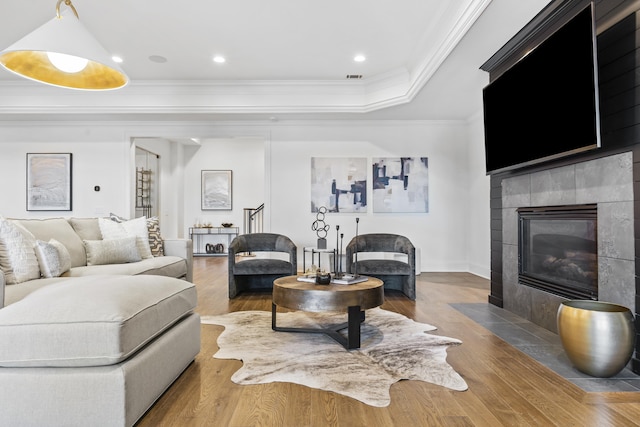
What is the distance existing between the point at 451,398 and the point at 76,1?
14.7 feet

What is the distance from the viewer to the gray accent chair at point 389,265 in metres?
4.60

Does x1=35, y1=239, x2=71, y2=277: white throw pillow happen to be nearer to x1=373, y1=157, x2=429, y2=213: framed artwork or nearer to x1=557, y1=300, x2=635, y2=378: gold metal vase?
x1=557, y1=300, x2=635, y2=378: gold metal vase

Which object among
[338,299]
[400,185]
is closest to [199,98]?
[400,185]

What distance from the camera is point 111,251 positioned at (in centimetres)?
382

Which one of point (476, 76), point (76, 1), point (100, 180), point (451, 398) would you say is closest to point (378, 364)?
point (451, 398)

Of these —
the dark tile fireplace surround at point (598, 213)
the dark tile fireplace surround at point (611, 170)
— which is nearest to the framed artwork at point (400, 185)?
the dark tile fireplace surround at point (598, 213)

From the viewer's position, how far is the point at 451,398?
207 cm

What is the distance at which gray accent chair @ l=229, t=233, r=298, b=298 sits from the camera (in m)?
4.63

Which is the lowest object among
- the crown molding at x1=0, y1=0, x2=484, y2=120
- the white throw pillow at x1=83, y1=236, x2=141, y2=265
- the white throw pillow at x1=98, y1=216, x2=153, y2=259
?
the white throw pillow at x1=83, y1=236, x2=141, y2=265

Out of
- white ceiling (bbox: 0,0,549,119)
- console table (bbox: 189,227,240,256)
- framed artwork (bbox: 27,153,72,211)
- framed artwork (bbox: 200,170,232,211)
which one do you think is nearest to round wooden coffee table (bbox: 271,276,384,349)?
white ceiling (bbox: 0,0,549,119)

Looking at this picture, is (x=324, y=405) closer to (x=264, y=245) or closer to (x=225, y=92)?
(x=264, y=245)

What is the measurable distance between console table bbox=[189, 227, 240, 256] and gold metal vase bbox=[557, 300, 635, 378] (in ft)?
28.4

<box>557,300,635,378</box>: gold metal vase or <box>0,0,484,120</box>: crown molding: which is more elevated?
<box>0,0,484,120</box>: crown molding

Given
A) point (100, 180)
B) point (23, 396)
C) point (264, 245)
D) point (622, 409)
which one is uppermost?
point (100, 180)
